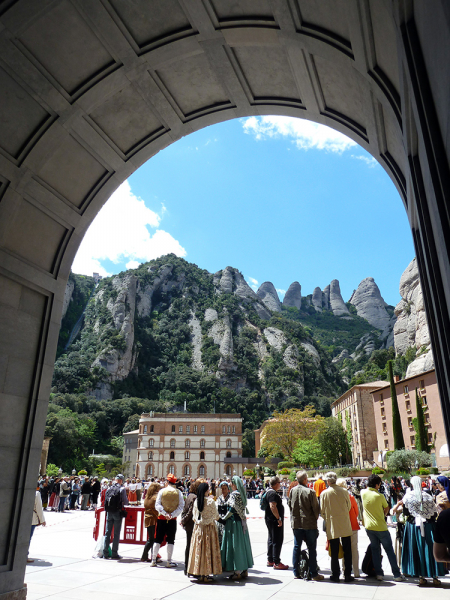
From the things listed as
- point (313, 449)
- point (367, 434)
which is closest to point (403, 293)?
point (367, 434)

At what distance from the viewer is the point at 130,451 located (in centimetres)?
8219

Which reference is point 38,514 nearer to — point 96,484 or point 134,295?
point 96,484

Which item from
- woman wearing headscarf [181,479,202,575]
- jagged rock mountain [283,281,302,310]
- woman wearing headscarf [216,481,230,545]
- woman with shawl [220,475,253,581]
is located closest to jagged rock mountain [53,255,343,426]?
jagged rock mountain [283,281,302,310]

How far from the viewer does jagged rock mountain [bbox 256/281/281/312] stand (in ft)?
525

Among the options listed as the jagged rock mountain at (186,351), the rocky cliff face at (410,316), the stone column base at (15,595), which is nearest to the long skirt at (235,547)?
the stone column base at (15,595)

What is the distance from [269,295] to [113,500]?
156370 mm

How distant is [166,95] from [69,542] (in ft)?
32.2

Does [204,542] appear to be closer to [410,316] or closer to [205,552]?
[205,552]

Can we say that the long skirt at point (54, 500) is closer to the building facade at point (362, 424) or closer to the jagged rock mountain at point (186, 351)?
the building facade at point (362, 424)

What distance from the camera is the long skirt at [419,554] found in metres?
5.90

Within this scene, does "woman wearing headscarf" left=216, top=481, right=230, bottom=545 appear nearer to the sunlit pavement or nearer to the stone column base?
the sunlit pavement

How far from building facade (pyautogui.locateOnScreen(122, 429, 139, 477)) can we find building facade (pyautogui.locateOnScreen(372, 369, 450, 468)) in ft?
155

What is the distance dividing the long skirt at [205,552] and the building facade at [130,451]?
7792 centimetres

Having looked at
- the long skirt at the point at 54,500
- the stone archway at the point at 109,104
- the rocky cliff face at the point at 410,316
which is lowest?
the long skirt at the point at 54,500
